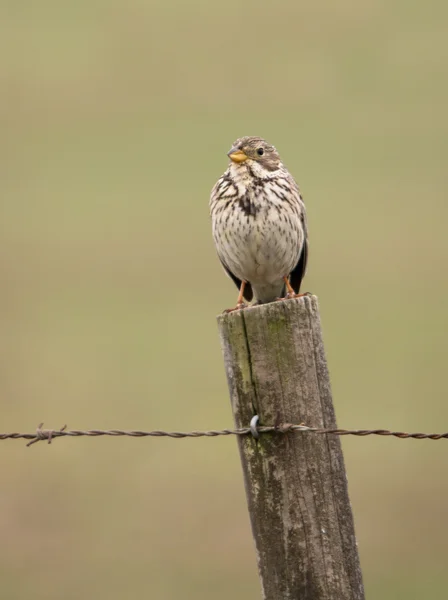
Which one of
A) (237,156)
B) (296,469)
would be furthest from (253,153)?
(296,469)

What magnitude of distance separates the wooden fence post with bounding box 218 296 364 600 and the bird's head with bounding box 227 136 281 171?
261 centimetres

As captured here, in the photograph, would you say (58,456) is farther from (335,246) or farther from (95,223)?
(95,223)

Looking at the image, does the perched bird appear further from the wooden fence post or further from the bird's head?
the wooden fence post

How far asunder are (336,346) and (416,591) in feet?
22.6

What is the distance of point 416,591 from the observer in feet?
36.4

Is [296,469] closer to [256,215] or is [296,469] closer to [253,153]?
[256,215]

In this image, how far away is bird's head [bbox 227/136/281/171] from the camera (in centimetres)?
770

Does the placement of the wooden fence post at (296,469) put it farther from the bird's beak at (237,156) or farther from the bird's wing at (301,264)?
the bird's wing at (301,264)

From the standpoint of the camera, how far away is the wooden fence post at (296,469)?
5.15 meters

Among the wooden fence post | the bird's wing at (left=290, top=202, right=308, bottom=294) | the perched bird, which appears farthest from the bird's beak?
the wooden fence post

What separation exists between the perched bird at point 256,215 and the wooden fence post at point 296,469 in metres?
2.39

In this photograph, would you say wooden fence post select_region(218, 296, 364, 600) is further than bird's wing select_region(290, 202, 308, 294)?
No

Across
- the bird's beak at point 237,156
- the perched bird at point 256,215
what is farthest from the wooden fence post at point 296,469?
the bird's beak at point 237,156

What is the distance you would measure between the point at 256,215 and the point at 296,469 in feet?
8.72
